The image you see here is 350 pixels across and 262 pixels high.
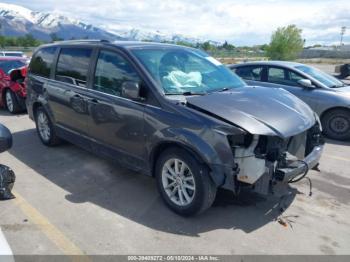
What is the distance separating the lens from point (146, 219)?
3.71m

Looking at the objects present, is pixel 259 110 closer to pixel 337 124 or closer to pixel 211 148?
pixel 211 148

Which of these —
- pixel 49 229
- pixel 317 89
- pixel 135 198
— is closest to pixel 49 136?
pixel 135 198

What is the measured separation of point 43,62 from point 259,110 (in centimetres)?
424

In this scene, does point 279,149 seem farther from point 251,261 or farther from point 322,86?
point 322,86

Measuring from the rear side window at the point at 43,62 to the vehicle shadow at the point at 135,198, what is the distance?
1514mm

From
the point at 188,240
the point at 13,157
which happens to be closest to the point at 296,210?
the point at 188,240

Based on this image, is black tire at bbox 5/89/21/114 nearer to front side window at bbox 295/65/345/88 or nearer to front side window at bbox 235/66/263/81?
front side window at bbox 235/66/263/81

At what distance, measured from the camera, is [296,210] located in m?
3.91

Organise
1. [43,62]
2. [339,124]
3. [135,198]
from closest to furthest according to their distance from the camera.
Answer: [135,198]
[43,62]
[339,124]

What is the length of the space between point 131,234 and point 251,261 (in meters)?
1.22

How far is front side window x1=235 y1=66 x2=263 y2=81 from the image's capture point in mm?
7973

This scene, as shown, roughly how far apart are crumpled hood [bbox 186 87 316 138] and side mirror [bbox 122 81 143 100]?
591 mm

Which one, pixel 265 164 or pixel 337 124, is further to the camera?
pixel 337 124

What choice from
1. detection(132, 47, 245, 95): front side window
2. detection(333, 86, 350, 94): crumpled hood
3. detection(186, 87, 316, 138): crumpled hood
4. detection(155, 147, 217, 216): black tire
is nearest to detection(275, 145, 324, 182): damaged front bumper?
detection(186, 87, 316, 138): crumpled hood
